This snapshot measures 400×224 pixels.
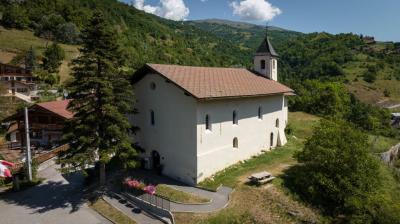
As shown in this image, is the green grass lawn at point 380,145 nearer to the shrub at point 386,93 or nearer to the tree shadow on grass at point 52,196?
the tree shadow on grass at point 52,196

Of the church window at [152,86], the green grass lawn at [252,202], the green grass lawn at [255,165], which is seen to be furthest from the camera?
the church window at [152,86]

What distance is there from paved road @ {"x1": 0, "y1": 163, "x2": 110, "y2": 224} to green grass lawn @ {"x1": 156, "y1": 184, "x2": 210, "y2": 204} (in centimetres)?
432

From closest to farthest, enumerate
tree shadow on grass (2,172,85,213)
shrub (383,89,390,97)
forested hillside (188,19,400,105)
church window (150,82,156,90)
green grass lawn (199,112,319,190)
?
tree shadow on grass (2,172,85,213) → green grass lawn (199,112,319,190) → church window (150,82,156,90) → shrub (383,89,390,97) → forested hillside (188,19,400,105)

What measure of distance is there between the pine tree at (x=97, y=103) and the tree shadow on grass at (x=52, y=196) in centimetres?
267

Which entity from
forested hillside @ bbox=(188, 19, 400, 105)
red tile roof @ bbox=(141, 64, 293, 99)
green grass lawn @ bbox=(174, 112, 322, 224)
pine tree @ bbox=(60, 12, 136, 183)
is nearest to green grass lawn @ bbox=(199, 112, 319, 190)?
green grass lawn @ bbox=(174, 112, 322, 224)

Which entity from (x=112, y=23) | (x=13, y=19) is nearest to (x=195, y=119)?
(x=13, y=19)

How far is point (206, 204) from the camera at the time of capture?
20.5 meters

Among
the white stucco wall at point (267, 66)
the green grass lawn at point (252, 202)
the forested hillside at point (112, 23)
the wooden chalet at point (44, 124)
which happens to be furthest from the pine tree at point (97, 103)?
the forested hillside at point (112, 23)

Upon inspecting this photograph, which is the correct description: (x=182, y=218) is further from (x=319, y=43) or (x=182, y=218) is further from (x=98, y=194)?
(x=319, y=43)

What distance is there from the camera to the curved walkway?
19875 mm

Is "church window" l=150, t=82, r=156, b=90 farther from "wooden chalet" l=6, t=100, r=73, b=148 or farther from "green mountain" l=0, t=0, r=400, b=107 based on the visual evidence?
"green mountain" l=0, t=0, r=400, b=107

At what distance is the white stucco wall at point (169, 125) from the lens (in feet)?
77.2

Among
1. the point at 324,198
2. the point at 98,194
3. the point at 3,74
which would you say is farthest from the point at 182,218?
the point at 3,74

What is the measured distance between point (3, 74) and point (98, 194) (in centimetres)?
6803
